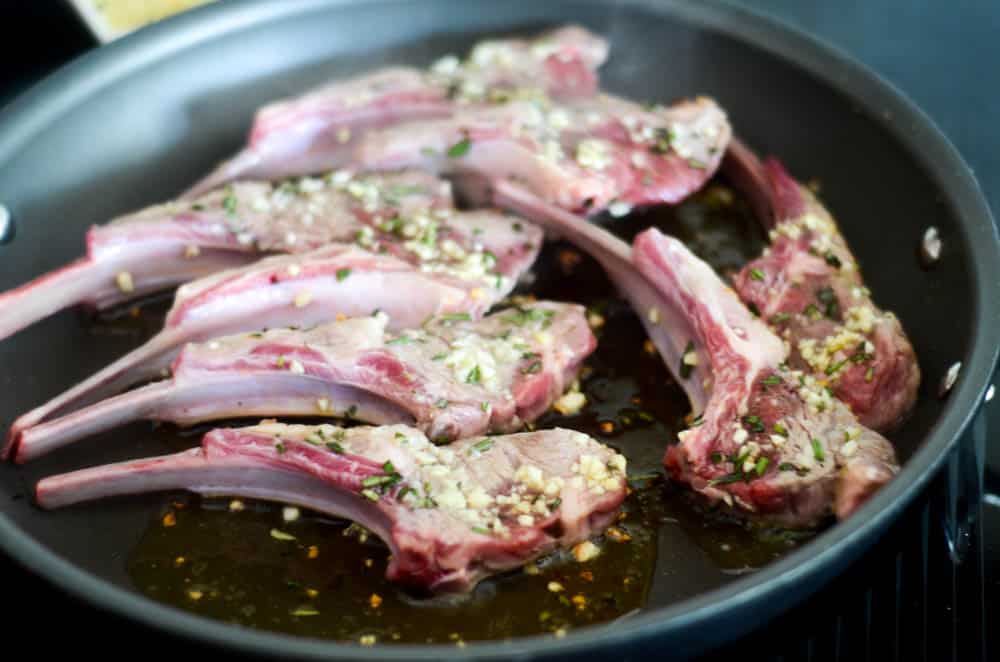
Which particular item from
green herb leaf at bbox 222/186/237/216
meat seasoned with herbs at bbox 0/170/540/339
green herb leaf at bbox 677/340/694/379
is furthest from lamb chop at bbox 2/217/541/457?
green herb leaf at bbox 677/340/694/379

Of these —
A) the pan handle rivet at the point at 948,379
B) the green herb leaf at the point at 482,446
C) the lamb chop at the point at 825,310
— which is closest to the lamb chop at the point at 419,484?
the green herb leaf at the point at 482,446

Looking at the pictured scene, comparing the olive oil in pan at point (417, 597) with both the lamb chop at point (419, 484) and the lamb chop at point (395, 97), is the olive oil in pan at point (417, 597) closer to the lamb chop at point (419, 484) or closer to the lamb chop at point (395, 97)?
the lamb chop at point (419, 484)

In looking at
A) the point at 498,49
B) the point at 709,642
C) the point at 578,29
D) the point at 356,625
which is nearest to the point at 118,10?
the point at 498,49

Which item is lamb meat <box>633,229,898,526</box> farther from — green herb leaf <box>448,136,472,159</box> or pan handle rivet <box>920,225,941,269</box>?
green herb leaf <box>448,136,472,159</box>

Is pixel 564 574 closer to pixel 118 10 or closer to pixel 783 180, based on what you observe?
pixel 783 180

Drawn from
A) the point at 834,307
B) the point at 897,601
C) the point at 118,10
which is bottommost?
the point at 897,601

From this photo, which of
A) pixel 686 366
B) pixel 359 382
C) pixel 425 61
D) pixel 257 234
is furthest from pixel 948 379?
pixel 425 61
